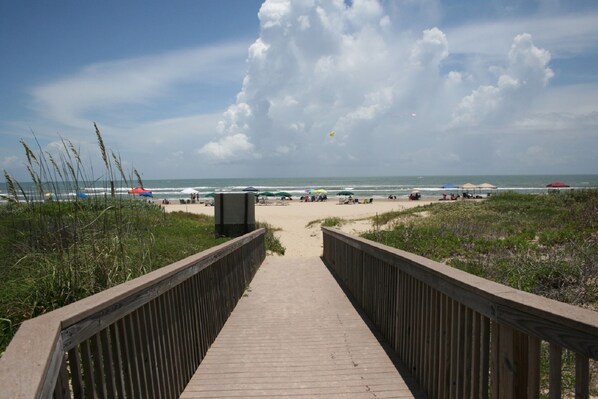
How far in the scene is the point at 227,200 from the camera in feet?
41.2

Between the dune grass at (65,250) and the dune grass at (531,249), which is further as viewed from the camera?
Result: the dune grass at (531,249)

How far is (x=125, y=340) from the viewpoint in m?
2.66

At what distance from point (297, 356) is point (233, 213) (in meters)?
8.45

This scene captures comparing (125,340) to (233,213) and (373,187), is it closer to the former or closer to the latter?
(233,213)

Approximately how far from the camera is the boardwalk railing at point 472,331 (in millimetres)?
1839

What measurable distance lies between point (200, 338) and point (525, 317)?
3.05m

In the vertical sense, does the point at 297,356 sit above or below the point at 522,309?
below

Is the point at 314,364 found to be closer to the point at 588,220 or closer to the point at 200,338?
the point at 200,338

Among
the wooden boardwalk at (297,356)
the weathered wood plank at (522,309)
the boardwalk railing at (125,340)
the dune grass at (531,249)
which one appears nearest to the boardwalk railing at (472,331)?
the weathered wood plank at (522,309)

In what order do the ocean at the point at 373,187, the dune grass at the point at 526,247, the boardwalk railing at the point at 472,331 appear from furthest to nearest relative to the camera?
the ocean at the point at 373,187 → the dune grass at the point at 526,247 → the boardwalk railing at the point at 472,331

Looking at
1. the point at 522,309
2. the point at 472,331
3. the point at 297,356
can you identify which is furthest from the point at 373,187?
the point at 522,309

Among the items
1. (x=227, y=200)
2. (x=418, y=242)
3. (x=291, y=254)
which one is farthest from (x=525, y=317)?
(x=291, y=254)

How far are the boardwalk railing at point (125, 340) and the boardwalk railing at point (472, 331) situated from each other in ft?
5.98

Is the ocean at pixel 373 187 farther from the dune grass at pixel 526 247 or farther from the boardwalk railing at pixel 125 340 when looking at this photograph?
the boardwalk railing at pixel 125 340
